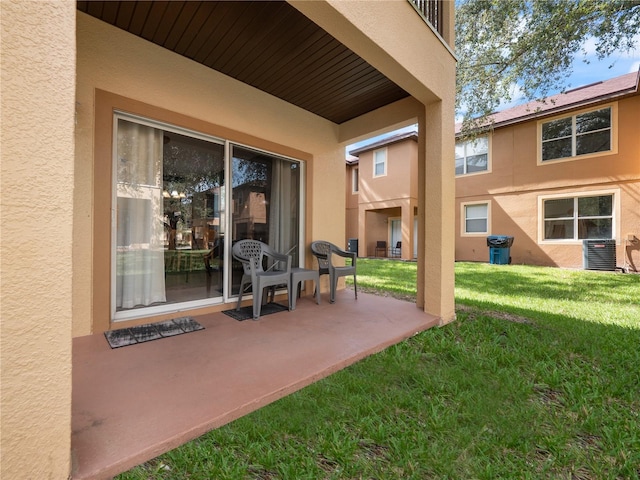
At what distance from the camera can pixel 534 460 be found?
1553 millimetres

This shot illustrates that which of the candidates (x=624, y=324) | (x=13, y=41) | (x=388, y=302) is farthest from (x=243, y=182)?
(x=624, y=324)

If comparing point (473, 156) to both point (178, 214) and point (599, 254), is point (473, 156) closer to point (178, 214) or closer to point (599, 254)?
point (599, 254)

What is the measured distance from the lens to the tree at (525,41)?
542 centimetres

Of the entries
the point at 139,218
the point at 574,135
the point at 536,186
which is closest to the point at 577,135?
the point at 574,135

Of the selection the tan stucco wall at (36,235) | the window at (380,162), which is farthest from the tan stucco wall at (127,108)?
the window at (380,162)

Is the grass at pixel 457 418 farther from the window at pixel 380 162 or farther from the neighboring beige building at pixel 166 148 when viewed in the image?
the window at pixel 380 162

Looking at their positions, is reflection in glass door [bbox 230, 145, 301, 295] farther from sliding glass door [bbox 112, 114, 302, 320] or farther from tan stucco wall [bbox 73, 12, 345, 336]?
tan stucco wall [bbox 73, 12, 345, 336]

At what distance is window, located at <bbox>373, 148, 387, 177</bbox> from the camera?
1290 centimetres

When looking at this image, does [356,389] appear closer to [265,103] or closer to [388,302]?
[388,302]

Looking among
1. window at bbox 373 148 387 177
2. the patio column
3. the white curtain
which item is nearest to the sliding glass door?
the white curtain

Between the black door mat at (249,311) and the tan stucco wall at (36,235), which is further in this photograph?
the black door mat at (249,311)

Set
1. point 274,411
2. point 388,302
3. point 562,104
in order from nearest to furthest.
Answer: point 274,411
point 388,302
point 562,104

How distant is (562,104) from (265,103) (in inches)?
413

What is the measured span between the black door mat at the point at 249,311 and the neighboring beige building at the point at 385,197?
7.68 m
